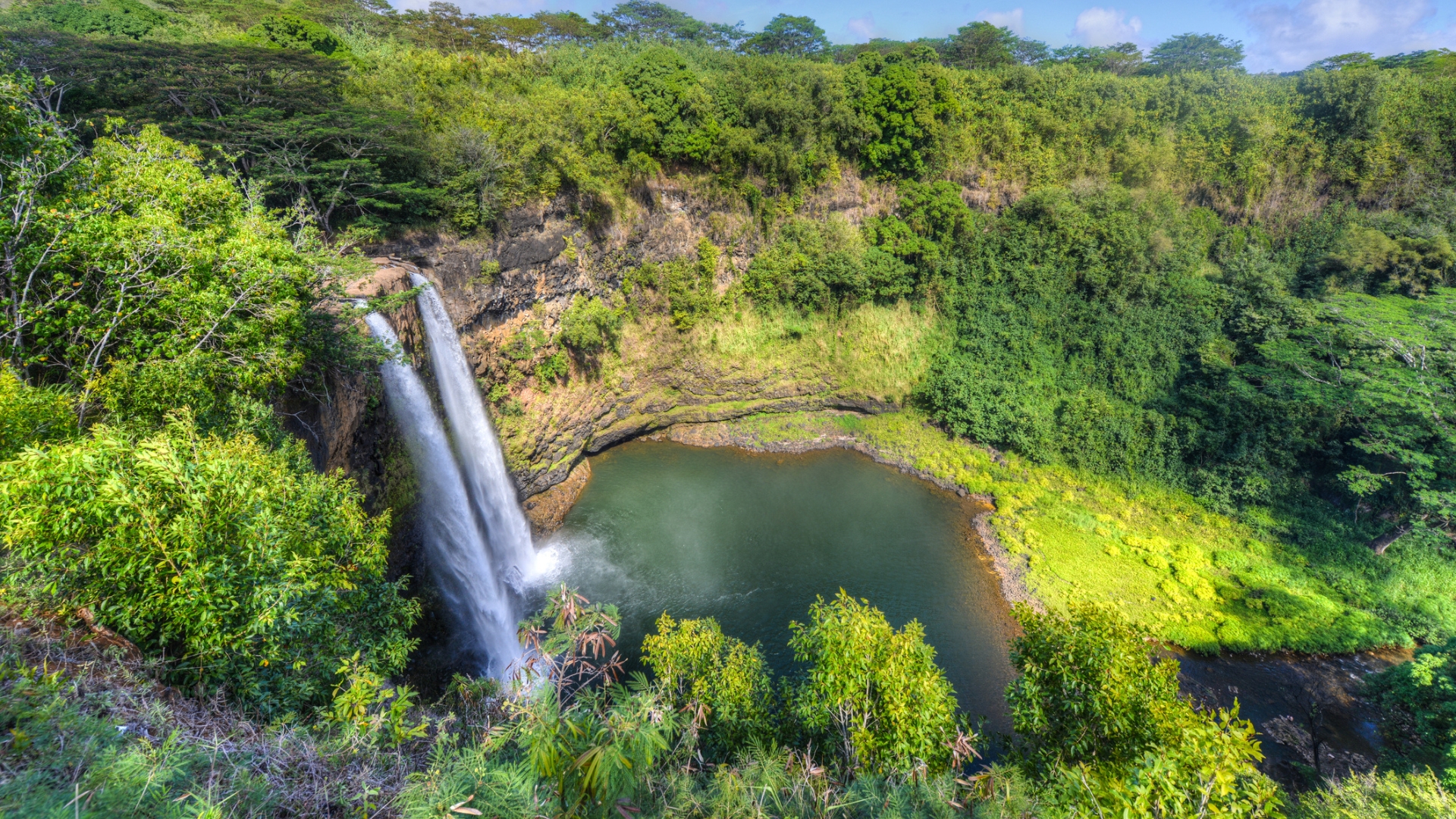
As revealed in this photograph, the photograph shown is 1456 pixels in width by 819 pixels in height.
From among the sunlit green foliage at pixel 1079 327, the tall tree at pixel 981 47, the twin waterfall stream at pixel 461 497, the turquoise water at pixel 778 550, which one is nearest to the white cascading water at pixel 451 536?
the twin waterfall stream at pixel 461 497

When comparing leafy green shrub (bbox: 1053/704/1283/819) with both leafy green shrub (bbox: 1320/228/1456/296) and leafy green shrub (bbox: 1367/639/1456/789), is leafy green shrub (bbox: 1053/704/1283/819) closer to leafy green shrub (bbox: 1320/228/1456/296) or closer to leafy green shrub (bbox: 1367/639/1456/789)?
leafy green shrub (bbox: 1367/639/1456/789)

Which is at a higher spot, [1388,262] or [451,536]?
[1388,262]

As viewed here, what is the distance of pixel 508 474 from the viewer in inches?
700

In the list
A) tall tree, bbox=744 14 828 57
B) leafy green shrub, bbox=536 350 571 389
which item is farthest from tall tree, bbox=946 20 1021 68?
leafy green shrub, bbox=536 350 571 389

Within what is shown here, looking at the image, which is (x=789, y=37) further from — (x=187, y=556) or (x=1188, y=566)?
(x=187, y=556)

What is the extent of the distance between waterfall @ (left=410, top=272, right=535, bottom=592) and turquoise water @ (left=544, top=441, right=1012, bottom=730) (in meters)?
1.38

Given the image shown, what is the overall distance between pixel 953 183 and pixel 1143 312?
34.0 ft

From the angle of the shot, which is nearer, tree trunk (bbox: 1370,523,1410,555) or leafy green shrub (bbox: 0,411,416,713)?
leafy green shrub (bbox: 0,411,416,713)

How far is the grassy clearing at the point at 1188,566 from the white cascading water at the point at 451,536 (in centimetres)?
1537

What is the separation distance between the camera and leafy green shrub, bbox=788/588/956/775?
7.50 meters

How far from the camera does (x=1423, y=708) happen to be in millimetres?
10461

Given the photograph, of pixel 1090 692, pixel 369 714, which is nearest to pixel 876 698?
pixel 1090 692

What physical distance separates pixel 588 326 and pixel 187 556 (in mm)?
16742

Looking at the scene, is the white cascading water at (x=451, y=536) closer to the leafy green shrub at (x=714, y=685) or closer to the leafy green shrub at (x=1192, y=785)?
the leafy green shrub at (x=714, y=685)
